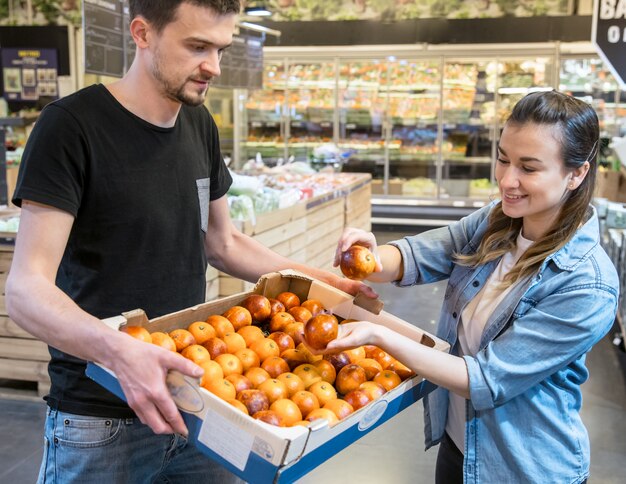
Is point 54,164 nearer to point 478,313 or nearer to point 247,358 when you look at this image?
point 247,358

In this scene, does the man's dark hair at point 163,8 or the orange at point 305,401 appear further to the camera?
the man's dark hair at point 163,8

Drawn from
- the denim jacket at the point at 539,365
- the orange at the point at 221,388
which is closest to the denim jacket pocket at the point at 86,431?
the orange at the point at 221,388

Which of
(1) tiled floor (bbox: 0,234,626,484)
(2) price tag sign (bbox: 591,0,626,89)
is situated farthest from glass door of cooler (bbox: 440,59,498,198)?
(1) tiled floor (bbox: 0,234,626,484)

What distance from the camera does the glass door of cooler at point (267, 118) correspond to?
1051cm

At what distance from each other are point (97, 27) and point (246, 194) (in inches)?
63.6

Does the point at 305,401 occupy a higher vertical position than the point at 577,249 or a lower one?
lower

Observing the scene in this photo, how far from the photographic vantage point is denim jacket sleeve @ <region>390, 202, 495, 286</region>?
198cm

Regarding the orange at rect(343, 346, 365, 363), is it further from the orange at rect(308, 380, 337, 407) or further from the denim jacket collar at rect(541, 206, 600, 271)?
the denim jacket collar at rect(541, 206, 600, 271)

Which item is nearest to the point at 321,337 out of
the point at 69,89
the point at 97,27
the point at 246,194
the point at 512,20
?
the point at 246,194

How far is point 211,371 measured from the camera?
1475 mm

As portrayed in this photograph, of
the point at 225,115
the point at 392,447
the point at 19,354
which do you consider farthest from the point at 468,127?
the point at 19,354

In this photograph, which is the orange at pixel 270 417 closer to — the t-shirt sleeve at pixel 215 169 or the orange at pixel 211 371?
the orange at pixel 211 371

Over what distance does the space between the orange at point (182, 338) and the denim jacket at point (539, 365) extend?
65cm

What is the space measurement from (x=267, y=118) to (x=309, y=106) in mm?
750
